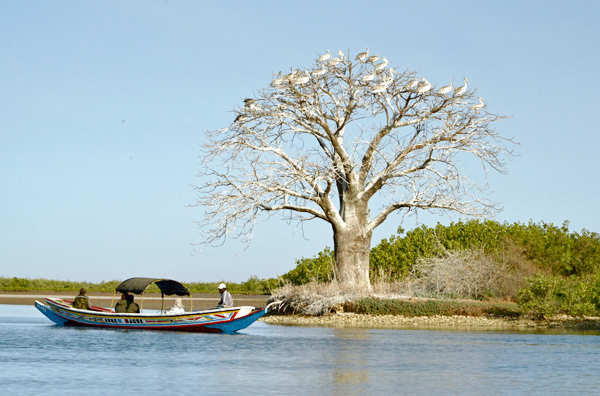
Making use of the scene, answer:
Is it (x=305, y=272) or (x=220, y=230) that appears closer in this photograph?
(x=220, y=230)

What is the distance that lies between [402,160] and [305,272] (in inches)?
421

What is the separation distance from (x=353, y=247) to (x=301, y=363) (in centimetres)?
1798

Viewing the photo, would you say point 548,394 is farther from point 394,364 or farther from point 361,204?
point 361,204

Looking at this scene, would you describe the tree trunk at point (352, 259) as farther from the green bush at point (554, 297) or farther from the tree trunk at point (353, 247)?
the green bush at point (554, 297)

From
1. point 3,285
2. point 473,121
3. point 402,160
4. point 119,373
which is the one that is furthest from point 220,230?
point 3,285

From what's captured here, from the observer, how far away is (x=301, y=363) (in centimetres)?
1789

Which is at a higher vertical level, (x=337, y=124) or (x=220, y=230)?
(x=337, y=124)

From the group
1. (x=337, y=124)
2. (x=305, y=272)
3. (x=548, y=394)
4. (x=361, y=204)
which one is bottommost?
(x=548, y=394)

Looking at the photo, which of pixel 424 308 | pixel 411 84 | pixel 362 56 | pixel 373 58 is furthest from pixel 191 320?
pixel 373 58

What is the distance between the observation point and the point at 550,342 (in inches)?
936

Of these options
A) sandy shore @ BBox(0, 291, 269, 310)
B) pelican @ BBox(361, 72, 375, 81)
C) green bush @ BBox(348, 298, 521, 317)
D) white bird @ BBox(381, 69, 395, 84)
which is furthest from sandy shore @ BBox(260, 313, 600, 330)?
sandy shore @ BBox(0, 291, 269, 310)

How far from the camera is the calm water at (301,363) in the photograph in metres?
14.2

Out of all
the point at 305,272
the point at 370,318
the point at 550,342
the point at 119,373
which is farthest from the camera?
the point at 305,272

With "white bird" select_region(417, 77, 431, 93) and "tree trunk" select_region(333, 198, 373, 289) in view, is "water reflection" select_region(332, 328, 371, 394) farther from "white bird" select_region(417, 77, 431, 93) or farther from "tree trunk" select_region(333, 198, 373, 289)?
"white bird" select_region(417, 77, 431, 93)
